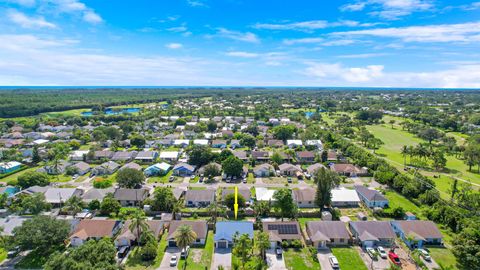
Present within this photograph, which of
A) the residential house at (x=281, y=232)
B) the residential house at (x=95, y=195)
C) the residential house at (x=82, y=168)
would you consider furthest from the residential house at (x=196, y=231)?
the residential house at (x=82, y=168)

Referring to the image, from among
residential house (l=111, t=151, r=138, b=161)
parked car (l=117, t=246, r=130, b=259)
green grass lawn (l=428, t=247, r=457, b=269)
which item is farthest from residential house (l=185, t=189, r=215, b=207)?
residential house (l=111, t=151, r=138, b=161)

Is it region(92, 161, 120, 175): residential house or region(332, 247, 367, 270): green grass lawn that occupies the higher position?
region(92, 161, 120, 175): residential house

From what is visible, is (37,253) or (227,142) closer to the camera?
(37,253)

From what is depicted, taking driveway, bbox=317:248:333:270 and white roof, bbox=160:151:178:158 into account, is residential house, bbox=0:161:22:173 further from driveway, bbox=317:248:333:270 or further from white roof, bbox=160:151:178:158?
driveway, bbox=317:248:333:270

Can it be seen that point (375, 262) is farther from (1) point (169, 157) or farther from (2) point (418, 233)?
(1) point (169, 157)

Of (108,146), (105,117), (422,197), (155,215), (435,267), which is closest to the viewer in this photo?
(435,267)

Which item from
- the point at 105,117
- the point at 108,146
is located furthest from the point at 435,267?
the point at 105,117

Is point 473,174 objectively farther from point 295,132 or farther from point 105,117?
point 105,117
